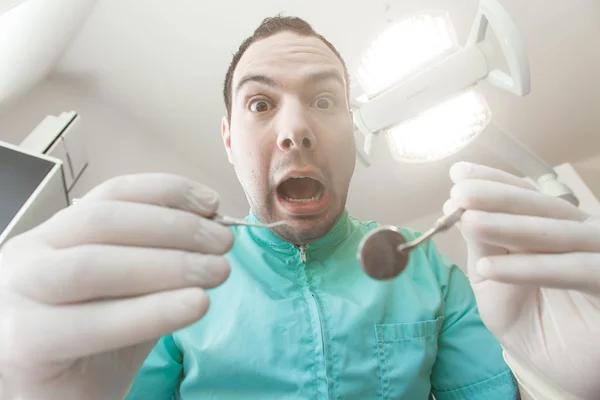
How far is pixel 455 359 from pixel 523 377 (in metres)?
0.21

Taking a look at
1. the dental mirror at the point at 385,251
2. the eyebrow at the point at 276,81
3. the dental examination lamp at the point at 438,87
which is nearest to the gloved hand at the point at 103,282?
the dental mirror at the point at 385,251

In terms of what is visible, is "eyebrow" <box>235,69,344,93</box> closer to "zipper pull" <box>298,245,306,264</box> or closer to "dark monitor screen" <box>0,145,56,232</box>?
"zipper pull" <box>298,245,306,264</box>

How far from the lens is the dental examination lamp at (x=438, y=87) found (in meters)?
0.72

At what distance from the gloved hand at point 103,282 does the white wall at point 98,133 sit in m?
0.80

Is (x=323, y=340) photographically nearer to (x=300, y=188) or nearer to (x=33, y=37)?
(x=300, y=188)

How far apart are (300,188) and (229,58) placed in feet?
1.89

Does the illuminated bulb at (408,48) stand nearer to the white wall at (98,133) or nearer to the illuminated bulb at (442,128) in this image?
the illuminated bulb at (442,128)

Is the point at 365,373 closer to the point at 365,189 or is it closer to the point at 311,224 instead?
the point at 311,224

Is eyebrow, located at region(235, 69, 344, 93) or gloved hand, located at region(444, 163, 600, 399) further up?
eyebrow, located at region(235, 69, 344, 93)

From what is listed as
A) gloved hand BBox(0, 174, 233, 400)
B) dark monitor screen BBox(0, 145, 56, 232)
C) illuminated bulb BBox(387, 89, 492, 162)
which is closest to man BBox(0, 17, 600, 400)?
gloved hand BBox(0, 174, 233, 400)

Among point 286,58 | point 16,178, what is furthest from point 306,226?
point 16,178

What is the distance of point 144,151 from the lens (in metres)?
1.30

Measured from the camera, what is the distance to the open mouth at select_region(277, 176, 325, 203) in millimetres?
736

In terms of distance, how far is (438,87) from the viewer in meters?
0.75
